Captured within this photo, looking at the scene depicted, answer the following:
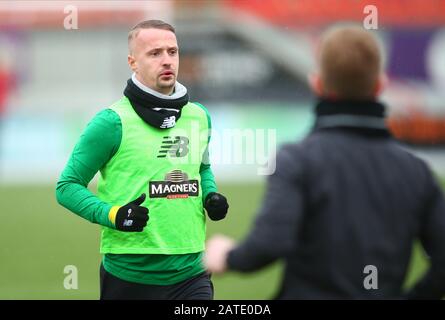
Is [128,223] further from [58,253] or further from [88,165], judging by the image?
[58,253]

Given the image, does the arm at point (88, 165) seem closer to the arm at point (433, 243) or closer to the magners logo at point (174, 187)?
the magners logo at point (174, 187)

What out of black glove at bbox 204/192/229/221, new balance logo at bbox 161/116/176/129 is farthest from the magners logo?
new balance logo at bbox 161/116/176/129

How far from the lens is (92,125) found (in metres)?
3.76

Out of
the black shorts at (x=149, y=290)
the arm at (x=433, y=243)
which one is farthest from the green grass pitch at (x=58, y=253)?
the arm at (x=433, y=243)

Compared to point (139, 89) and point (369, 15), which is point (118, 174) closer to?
point (139, 89)

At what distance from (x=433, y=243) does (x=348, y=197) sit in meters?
0.34

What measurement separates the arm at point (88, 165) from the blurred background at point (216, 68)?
15.1 m

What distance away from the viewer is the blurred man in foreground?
2.70 metres

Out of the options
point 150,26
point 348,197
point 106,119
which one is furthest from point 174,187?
point 348,197

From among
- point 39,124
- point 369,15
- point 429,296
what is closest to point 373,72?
point 429,296

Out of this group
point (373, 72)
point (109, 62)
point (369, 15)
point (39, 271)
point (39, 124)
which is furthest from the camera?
point (109, 62)

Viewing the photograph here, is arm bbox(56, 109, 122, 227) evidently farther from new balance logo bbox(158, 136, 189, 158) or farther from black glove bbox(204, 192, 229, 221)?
black glove bbox(204, 192, 229, 221)

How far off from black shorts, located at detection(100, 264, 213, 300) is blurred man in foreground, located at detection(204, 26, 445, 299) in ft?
3.67

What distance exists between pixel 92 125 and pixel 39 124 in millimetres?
18264
